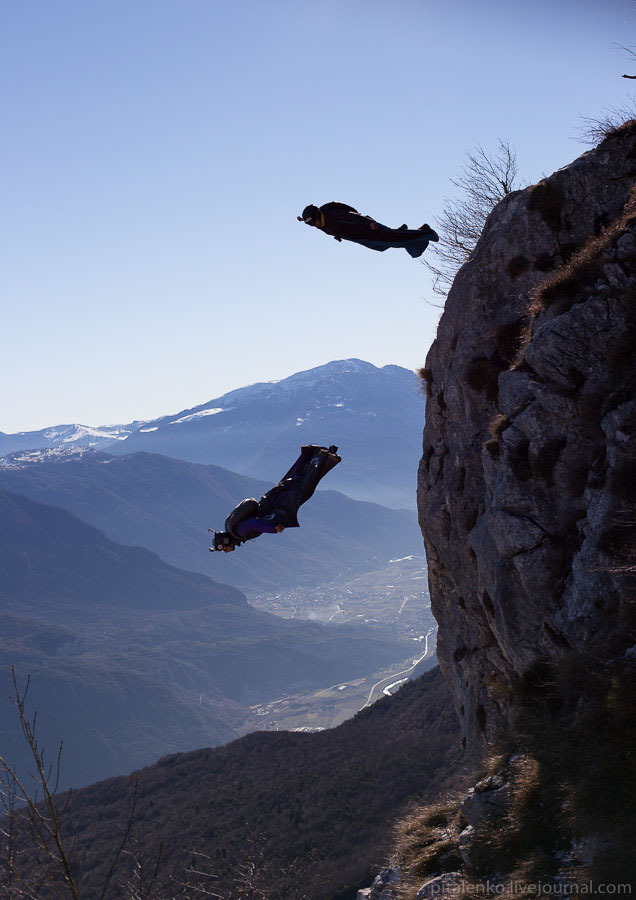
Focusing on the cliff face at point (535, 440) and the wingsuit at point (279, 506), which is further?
the wingsuit at point (279, 506)

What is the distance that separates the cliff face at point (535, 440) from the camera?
14.9 m

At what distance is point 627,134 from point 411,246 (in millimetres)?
8814

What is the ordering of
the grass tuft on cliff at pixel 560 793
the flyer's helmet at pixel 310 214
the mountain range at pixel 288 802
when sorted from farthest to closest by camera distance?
the mountain range at pixel 288 802 < the flyer's helmet at pixel 310 214 < the grass tuft on cliff at pixel 560 793

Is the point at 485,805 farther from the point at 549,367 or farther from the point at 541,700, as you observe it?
the point at 549,367

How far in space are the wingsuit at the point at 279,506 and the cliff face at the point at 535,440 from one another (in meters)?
4.96

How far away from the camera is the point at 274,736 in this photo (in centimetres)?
8325

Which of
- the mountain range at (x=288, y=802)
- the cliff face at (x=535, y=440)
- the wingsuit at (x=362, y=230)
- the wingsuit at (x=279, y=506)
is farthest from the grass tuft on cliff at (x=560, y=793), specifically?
the mountain range at (x=288, y=802)

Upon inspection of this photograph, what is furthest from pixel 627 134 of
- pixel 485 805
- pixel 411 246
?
pixel 485 805

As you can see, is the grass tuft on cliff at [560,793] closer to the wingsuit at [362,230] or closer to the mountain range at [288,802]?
the wingsuit at [362,230]

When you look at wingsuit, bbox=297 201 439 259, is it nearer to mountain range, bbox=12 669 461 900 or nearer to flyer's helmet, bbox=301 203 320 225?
flyer's helmet, bbox=301 203 320 225

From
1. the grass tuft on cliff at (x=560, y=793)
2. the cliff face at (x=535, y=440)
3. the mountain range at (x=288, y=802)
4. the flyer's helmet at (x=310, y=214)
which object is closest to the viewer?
the grass tuft on cliff at (x=560, y=793)

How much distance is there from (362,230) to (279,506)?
7.58m

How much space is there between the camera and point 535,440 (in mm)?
17344

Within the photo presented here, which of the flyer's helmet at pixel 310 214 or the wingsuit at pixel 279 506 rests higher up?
the flyer's helmet at pixel 310 214
